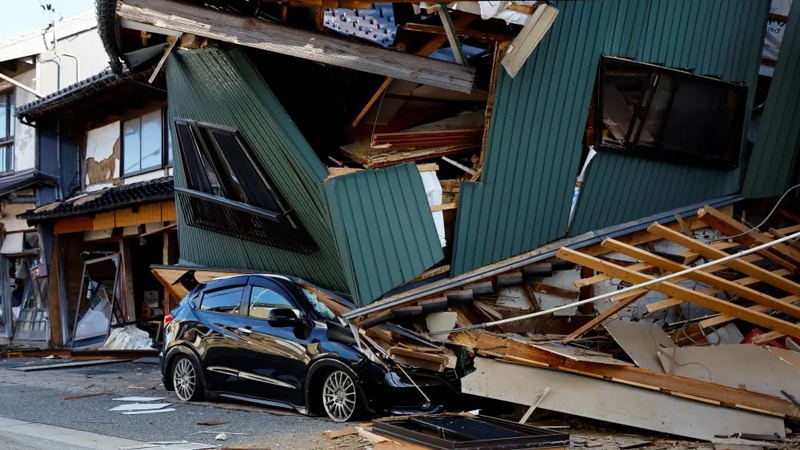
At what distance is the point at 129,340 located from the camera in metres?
18.9

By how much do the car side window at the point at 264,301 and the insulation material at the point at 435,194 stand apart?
Answer: 2045 millimetres

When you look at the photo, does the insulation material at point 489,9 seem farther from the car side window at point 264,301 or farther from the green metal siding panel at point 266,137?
the car side window at point 264,301

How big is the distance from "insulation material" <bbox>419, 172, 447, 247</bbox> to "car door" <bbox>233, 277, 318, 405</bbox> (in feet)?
6.37

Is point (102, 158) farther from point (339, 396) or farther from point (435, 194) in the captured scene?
point (339, 396)

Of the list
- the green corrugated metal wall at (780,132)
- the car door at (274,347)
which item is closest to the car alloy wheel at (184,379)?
the car door at (274,347)

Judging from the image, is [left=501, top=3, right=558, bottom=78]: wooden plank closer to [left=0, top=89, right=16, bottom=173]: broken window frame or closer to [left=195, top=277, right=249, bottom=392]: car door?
[left=195, top=277, right=249, bottom=392]: car door

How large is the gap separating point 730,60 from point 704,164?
1460 mm

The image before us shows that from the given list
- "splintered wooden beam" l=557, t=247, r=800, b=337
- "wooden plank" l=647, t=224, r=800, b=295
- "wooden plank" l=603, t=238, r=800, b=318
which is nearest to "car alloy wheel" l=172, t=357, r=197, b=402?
"splintered wooden beam" l=557, t=247, r=800, b=337

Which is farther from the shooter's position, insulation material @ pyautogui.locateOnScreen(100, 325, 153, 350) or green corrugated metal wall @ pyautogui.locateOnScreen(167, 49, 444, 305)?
insulation material @ pyautogui.locateOnScreen(100, 325, 153, 350)

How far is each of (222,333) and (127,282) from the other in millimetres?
8873

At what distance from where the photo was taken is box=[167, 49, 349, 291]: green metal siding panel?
10.5 m

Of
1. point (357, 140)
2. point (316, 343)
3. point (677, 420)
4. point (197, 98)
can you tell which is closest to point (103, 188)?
point (197, 98)

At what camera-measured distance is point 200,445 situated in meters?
8.49

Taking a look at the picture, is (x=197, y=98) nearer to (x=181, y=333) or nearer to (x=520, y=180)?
(x=181, y=333)
